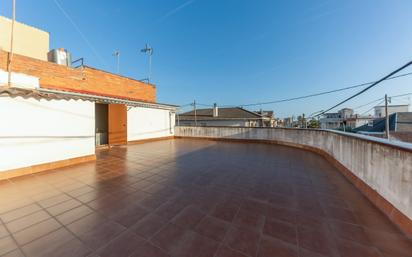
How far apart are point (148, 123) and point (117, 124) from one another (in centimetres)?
210

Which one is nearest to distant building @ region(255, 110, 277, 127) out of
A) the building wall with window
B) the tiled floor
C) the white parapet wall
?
the white parapet wall

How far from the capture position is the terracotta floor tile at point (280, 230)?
1708 mm

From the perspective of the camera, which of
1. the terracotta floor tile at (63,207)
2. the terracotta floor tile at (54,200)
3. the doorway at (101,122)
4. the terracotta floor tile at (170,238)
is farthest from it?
the doorway at (101,122)

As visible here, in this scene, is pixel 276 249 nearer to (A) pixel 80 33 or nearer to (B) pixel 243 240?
(B) pixel 243 240

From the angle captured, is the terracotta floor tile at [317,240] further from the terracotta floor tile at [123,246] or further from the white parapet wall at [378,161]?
the terracotta floor tile at [123,246]

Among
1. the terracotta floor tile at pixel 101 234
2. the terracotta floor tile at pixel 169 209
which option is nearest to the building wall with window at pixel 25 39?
the terracotta floor tile at pixel 101 234

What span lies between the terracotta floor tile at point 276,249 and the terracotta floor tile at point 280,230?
0.09 m

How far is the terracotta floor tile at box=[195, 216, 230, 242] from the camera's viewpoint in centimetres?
173

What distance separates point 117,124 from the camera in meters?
7.74

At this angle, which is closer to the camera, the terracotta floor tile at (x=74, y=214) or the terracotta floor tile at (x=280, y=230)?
the terracotta floor tile at (x=280, y=230)

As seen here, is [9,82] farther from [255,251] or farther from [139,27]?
[139,27]

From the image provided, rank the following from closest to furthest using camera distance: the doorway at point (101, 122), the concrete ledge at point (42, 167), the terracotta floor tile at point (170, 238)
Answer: the terracotta floor tile at point (170, 238)
the concrete ledge at point (42, 167)
the doorway at point (101, 122)

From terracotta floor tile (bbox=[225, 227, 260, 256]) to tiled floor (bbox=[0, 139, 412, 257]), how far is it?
0.01 metres

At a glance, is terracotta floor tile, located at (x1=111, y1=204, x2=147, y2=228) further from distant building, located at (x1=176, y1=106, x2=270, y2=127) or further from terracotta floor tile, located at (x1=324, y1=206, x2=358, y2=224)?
distant building, located at (x1=176, y1=106, x2=270, y2=127)
